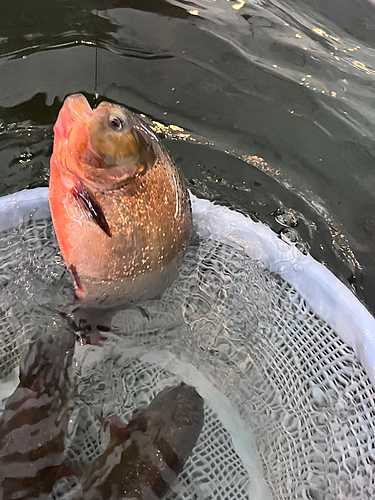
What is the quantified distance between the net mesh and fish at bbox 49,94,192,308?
78 millimetres

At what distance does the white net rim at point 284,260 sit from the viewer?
0.50 metres

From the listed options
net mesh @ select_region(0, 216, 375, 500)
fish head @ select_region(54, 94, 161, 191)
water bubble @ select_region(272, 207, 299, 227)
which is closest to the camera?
fish head @ select_region(54, 94, 161, 191)

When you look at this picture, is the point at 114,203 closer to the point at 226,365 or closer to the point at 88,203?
the point at 88,203

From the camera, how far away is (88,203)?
418 millimetres

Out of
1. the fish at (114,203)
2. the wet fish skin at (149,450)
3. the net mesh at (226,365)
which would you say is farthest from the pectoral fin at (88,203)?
the wet fish skin at (149,450)

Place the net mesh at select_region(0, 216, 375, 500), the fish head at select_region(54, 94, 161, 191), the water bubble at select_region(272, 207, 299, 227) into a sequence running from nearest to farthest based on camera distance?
the fish head at select_region(54, 94, 161, 191) < the net mesh at select_region(0, 216, 375, 500) < the water bubble at select_region(272, 207, 299, 227)

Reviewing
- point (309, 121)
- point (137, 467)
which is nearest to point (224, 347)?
point (137, 467)

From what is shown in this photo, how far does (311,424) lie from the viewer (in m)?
0.50

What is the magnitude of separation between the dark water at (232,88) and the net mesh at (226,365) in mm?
161

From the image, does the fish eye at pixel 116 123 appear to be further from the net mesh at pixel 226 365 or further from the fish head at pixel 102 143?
the net mesh at pixel 226 365

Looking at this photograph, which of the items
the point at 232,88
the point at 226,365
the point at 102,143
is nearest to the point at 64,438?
the point at 226,365

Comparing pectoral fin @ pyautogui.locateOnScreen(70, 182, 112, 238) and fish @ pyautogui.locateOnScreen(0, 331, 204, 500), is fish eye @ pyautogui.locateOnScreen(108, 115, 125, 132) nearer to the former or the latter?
pectoral fin @ pyautogui.locateOnScreen(70, 182, 112, 238)

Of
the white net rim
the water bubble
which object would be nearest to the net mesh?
the white net rim

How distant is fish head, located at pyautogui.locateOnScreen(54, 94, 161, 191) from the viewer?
39 centimetres
